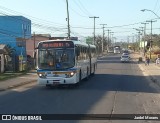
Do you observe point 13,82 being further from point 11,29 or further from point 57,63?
point 11,29

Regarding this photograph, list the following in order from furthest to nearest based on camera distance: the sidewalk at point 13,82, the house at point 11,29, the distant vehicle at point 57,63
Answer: the house at point 11,29 → the sidewalk at point 13,82 → the distant vehicle at point 57,63

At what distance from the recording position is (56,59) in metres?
25.2

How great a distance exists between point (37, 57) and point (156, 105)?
955cm

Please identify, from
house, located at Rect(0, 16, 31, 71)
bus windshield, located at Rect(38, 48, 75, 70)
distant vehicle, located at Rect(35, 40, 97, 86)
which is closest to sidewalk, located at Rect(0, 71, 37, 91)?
distant vehicle, located at Rect(35, 40, 97, 86)

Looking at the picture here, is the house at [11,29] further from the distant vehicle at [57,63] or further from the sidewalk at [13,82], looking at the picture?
the distant vehicle at [57,63]

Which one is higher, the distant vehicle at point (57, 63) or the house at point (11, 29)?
the house at point (11, 29)

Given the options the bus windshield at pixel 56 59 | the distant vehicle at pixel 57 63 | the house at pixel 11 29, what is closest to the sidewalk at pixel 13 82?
the distant vehicle at pixel 57 63

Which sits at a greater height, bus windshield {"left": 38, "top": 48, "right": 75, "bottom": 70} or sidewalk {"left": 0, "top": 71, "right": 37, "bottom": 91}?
bus windshield {"left": 38, "top": 48, "right": 75, "bottom": 70}

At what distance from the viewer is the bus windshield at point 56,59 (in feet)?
82.6

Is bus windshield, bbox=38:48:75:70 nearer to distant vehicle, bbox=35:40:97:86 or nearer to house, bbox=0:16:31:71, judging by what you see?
distant vehicle, bbox=35:40:97:86

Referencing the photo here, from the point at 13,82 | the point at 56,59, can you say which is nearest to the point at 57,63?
the point at 56,59

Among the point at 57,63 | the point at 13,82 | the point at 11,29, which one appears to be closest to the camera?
the point at 57,63

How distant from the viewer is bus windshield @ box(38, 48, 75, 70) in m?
25.2

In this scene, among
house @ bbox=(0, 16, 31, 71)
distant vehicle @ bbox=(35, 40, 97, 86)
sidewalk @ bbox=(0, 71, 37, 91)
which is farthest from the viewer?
house @ bbox=(0, 16, 31, 71)
